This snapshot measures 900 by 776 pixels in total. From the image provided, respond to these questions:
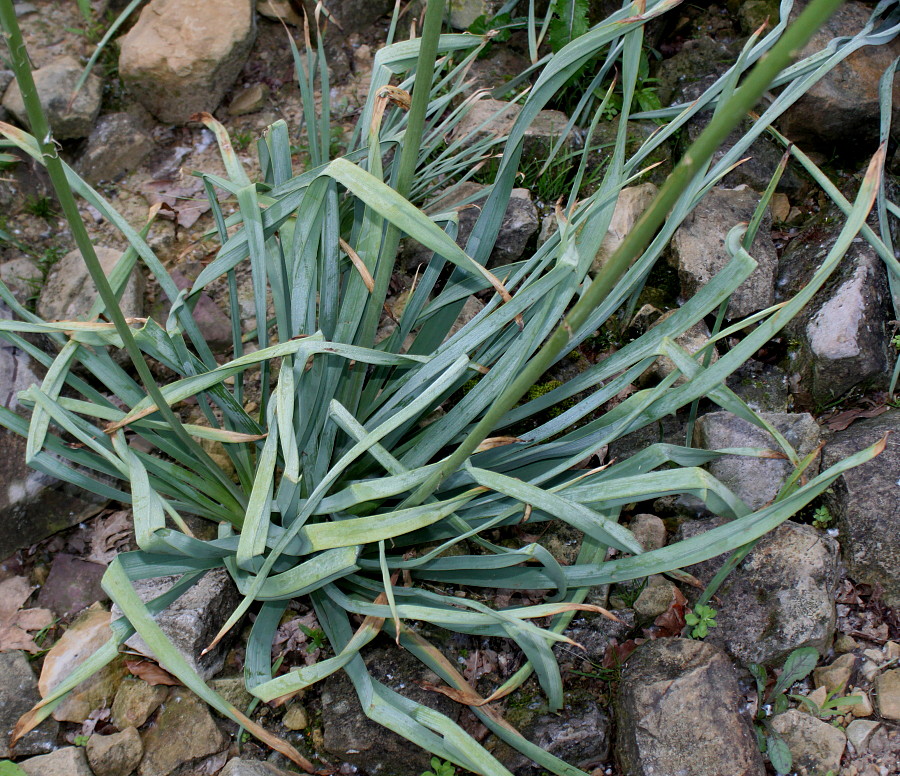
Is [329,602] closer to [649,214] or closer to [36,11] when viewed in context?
[649,214]

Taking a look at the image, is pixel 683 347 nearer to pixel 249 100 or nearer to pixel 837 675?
pixel 837 675

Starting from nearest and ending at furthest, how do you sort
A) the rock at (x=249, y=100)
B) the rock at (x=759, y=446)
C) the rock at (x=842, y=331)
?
the rock at (x=759, y=446), the rock at (x=842, y=331), the rock at (x=249, y=100)

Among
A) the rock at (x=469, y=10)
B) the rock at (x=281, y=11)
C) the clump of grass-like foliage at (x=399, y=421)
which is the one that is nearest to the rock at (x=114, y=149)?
the rock at (x=281, y=11)

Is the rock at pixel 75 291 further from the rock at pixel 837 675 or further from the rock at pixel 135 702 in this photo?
the rock at pixel 837 675

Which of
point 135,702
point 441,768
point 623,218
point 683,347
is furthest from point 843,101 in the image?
point 135,702

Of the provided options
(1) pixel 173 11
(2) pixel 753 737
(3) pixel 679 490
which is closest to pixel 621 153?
(3) pixel 679 490
